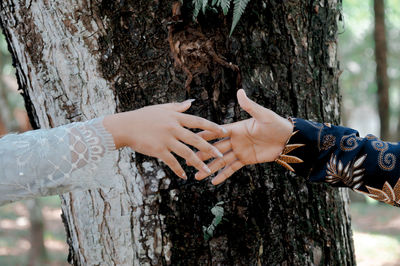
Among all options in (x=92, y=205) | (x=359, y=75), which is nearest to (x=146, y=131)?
(x=92, y=205)

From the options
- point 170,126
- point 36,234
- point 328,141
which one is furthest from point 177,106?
point 36,234

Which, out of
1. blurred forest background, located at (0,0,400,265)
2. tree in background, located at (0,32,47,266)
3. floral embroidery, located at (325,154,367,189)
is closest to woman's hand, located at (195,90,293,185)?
floral embroidery, located at (325,154,367,189)

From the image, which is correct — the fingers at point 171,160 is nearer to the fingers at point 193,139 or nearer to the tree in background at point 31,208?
the fingers at point 193,139

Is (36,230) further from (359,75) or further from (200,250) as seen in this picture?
(359,75)

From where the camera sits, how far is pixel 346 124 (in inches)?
376

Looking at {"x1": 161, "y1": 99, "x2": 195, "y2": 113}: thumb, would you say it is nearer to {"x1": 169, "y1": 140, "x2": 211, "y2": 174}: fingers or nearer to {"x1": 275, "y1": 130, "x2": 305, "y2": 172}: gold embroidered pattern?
{"x1": 169, "y1": 140, "x2": 211, "y2": 174}: fingers

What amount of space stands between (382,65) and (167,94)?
707cm

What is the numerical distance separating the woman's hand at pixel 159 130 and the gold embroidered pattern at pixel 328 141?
48 cm

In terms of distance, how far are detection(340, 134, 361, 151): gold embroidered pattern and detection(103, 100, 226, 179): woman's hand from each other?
1.78 ft

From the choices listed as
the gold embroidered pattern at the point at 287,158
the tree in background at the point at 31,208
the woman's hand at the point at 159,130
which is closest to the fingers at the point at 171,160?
the woman's hand at the point at 159,130

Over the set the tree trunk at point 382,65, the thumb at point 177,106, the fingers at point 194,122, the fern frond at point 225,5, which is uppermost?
the fern frond at point 225,5

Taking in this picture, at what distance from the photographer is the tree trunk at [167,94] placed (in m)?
1.39

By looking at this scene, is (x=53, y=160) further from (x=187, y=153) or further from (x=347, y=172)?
(x=347, y=172)

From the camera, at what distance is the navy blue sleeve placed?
1409 millimetres
